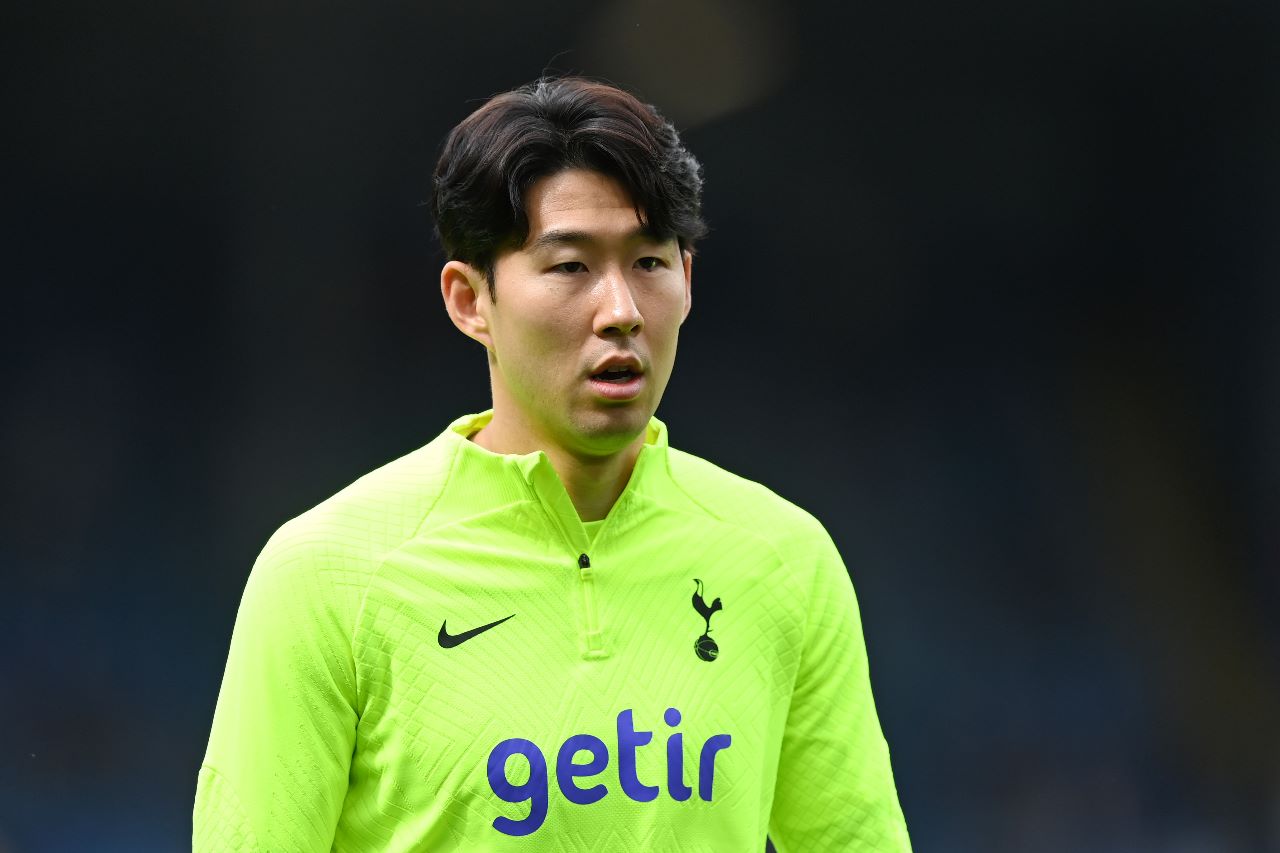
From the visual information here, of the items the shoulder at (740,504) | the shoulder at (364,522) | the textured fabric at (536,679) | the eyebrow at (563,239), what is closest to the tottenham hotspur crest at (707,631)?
the textured fabric at (536,679)

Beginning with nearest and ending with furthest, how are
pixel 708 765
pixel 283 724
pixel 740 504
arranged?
pixel 283 724 → pixel 708 765 → pixel 740 504

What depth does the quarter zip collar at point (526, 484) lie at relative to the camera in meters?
1.73

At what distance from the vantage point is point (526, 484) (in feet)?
5.73

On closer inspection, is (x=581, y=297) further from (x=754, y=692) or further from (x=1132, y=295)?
(x=1132, y=295)

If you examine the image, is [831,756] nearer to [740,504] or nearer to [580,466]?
[740,504]

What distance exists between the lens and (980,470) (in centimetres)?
355

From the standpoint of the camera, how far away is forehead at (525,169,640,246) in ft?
5.47

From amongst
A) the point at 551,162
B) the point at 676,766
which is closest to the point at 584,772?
the point at 676,766

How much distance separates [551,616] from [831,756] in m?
0.42

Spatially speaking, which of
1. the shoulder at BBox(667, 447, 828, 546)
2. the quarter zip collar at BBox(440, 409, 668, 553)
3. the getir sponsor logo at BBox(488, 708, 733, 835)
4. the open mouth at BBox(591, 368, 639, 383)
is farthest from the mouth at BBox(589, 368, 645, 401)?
the getir sponsor logo at BBox(488, 708, 733, 835)

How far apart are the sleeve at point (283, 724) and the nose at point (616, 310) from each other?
429 millimetres

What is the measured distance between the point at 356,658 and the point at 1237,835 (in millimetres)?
2804

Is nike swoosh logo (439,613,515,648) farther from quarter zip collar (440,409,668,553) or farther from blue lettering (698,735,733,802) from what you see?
blue lettering (698,735,733,802)

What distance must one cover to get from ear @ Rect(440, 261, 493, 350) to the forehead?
113 mm
